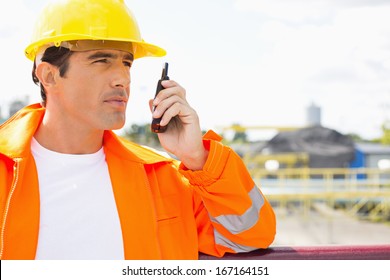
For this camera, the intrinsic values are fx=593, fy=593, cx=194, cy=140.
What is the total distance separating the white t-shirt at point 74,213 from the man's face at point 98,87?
0.67 feet

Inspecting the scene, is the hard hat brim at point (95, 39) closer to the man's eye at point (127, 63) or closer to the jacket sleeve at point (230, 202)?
the man's eye at point (127, 63)

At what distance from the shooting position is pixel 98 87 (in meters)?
2.25

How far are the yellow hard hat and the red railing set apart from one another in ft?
A: 3.17

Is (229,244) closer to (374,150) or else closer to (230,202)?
(230,202)

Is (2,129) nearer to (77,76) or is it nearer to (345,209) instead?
(77,76)

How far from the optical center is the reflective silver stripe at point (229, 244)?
2270mm

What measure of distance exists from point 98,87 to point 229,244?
780 mm

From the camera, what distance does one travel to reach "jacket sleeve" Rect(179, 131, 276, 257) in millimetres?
2154

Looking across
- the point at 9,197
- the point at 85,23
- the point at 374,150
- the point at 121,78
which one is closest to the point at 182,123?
the point at 121,78

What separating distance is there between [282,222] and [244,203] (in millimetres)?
13077

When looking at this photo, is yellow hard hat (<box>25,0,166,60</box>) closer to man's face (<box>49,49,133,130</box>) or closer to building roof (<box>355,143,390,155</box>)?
man's face (<box>49,49,133,130</box>)

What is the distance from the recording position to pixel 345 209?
18750mm

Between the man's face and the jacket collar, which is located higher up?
the man's face

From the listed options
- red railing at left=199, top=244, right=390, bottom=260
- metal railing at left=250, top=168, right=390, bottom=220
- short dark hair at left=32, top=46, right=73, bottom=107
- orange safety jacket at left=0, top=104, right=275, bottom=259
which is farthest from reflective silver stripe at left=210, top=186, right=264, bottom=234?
metal railing at left=250, top=168, right=390, bottom=220
